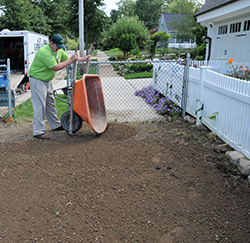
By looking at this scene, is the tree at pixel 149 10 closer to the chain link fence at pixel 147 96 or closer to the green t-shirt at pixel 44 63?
the chain link fence at pixel 147 96

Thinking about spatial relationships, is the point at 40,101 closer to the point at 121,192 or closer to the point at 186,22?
the point at 121,192

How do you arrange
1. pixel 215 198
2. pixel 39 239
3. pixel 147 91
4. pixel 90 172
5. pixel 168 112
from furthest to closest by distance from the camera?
1. pixel 147 91
2. pixel 168 112
3. pixel 90 172
4. pixel 215 198
5. pixel 39 239

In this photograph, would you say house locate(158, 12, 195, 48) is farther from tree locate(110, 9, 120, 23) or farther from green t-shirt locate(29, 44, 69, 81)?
tree locate(110, 9, 120, 23)

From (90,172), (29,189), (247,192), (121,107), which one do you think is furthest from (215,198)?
(121,107)

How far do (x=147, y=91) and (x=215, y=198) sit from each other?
21.9ft

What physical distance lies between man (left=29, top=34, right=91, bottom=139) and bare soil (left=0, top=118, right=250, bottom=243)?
1.60 ft

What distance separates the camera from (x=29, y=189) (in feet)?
11.2

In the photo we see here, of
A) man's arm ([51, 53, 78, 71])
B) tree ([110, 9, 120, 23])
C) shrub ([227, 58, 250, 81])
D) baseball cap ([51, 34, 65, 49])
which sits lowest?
shrub ([227, 58, 250, 81])

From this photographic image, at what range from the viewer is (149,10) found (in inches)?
3081

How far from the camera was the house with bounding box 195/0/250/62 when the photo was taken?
33.9 ft

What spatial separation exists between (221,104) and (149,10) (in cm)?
7941

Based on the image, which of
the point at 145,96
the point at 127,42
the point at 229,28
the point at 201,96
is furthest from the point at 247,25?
the point at 127,42

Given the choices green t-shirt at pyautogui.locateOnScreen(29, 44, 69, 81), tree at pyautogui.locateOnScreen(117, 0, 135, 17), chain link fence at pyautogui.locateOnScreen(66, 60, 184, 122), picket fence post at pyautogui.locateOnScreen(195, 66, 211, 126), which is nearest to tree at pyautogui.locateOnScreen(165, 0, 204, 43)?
chain link fence at pyautogui.locateOnScreen(66, 60, 184, 122)

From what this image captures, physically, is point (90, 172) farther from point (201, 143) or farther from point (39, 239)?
point (201, 143)
